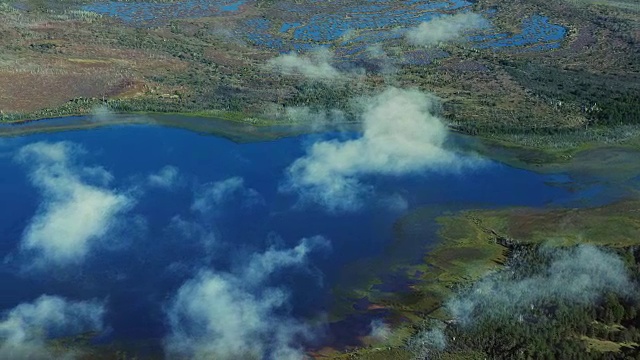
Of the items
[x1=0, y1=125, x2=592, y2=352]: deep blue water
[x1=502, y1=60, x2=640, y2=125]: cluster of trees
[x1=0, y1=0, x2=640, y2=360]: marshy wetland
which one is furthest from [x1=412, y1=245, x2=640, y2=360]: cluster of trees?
[x1=502, y1=60, x2=640, y2=125]: cluster of trees

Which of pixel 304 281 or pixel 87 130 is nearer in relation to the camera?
pixel 304 281

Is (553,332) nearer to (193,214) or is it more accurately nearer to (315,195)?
(315,195)

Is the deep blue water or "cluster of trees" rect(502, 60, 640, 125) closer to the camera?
the deep blue water

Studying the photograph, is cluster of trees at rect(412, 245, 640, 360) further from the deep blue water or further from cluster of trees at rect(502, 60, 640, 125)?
cluster of trees at rect(502, 60, 640, 125)

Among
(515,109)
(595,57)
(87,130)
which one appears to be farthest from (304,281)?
(595,57)

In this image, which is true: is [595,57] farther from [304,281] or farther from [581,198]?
[304,281]

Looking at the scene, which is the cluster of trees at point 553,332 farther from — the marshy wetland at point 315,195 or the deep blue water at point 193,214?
the deep blue water at point 193,214

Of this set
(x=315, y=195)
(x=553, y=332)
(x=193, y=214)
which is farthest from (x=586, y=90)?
(x=193, y=214)

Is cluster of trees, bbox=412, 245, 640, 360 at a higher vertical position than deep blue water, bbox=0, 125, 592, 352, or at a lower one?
lower
